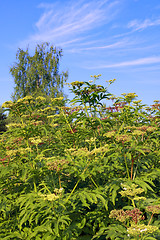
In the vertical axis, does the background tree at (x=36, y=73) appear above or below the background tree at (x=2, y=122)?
above

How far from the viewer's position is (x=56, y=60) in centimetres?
4975

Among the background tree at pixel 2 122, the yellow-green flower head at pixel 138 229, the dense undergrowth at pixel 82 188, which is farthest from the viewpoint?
the background tree at pixel 2 122

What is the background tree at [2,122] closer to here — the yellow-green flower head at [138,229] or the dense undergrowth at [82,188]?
the dense undergrowth at [82,188]

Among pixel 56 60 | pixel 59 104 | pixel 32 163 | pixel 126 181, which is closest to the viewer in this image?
pixel 126 181

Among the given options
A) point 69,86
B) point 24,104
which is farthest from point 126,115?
point 24,104

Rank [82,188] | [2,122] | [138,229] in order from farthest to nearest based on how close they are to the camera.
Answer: [2,122], [82,188], [138,229]

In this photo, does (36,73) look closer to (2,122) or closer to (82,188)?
(2,122)

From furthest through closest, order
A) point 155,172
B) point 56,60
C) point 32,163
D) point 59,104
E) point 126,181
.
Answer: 1. point 56,60
2. point 59,104
3. point 32,163
4. point 155,172
5. point 126,181

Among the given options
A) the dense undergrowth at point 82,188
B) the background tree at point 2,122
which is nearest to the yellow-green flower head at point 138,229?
the dense undergrowth at point 82,188

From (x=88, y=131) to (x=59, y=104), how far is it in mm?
1702

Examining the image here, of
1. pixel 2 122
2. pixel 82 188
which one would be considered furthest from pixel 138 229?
pixel 2 122

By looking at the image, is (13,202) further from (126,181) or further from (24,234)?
(126,181)

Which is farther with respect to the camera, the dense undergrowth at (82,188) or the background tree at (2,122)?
the background tree at (2,122)

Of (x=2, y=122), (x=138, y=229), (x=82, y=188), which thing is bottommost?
(x=138, y=229)
